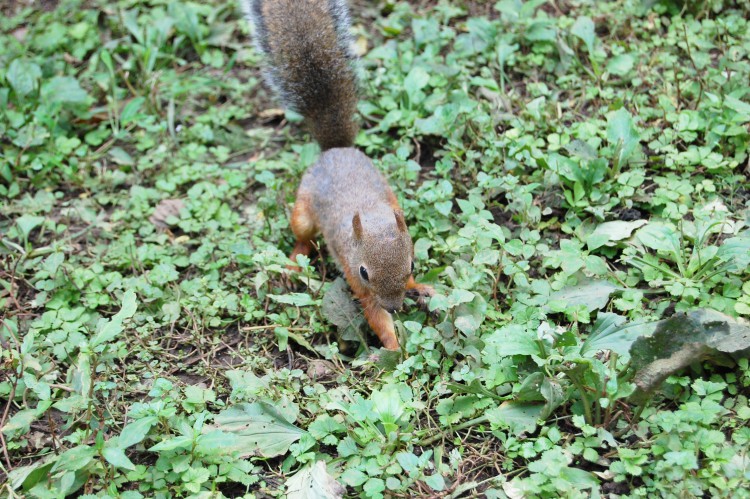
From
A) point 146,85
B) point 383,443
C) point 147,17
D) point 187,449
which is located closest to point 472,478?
point 383,443

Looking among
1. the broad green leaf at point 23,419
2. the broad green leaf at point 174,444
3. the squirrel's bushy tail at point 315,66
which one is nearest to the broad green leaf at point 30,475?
the broad green leaf at point 23,419

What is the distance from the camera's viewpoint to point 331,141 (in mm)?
3947

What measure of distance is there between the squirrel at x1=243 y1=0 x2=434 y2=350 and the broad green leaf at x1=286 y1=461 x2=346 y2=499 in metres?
0.69

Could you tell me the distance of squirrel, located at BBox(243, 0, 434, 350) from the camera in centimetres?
325

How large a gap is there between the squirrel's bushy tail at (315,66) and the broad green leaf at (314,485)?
186cm

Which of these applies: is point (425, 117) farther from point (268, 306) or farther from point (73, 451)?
point (73, 451)

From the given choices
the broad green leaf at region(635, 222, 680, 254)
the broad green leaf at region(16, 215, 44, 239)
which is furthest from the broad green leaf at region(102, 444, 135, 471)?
the broad green leaf at region(635, 222, 680, 254)

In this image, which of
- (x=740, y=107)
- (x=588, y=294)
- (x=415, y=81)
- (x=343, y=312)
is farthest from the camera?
(x=415, y=81)

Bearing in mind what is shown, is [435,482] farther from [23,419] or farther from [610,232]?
[23,419]

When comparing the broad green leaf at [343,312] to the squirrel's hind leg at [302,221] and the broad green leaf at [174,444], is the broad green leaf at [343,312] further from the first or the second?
the broad green leaf at [174,444]

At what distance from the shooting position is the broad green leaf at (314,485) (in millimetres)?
2547

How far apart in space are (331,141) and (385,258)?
1.09 m

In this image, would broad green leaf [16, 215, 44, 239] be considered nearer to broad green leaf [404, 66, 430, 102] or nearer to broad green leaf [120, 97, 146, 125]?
broad green leaf [120, 97, 146, 125]

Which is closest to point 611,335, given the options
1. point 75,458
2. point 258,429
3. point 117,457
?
point 258,429
